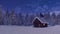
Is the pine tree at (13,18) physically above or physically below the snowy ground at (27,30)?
above

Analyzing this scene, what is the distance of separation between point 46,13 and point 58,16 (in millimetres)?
159

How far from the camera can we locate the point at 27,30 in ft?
5.32

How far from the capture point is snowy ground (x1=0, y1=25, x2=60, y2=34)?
1600 mm

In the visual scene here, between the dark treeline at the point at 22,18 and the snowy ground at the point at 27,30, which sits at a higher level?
the dark treeline at the point at 22,18

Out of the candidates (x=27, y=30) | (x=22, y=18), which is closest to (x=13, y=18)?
(x=22, y=18)

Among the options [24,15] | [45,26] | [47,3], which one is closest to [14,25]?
[24,15]

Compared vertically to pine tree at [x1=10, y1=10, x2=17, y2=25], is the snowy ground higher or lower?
lower

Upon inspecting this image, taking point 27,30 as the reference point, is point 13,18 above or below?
above

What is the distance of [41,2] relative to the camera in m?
1.63

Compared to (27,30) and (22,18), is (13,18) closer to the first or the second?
(22,18)

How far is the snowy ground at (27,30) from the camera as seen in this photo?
63.0 inches

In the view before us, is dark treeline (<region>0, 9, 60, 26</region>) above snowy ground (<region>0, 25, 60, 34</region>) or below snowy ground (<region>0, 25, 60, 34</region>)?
above

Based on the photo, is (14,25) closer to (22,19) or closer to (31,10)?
(22,19)

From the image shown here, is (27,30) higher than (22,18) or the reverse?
the reverse
